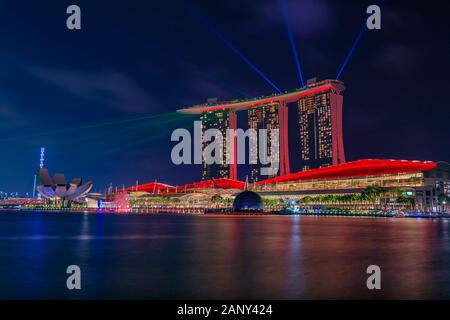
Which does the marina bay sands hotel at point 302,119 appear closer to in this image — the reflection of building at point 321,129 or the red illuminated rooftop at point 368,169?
the reflection of building at point 321,129

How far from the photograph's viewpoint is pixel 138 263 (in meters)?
18.8

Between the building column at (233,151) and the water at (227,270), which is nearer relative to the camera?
the water at (227,270)

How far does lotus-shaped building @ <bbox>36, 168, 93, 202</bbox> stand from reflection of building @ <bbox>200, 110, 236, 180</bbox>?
181 feet

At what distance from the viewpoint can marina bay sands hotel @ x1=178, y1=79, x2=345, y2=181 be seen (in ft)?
478

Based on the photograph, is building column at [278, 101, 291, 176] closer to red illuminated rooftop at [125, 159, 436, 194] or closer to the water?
red illuminated rooftop at [125, 159, 436, 194]

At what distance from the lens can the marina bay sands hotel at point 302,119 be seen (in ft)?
478

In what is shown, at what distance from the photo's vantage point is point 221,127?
188875mm

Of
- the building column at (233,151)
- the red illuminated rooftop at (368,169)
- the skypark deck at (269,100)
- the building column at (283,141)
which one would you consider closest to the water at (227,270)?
the red illuminated rooftop at (368,169)

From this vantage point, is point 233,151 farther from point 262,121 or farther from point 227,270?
point 227,270

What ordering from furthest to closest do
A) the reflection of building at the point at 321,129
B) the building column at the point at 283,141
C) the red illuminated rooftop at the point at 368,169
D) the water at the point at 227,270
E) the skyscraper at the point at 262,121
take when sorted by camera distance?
1. the skyscraper at the point at 262,121
2. the building column at the point at 283,141
3. the reflection of building at the point at 321,129
4. the red illuminated rooftop at the point at 368,169
5. the water at the point at 227,270

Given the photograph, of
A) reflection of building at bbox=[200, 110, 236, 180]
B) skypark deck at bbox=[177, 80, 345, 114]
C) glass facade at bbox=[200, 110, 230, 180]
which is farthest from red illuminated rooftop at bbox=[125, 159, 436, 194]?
glass facade at bbox=[200, 110, 230, 180]

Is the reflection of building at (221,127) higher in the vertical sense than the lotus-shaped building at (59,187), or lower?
higher
